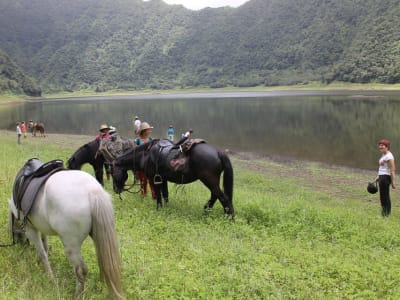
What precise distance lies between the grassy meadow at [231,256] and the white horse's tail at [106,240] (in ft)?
1.21

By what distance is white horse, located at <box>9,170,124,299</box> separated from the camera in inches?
172

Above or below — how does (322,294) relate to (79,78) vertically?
below

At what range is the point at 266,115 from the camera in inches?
2012

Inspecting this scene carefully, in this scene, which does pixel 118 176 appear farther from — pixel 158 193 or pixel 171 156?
pixel 171 156

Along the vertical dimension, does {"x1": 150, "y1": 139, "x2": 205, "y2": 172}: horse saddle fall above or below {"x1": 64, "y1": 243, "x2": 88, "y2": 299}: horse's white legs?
above

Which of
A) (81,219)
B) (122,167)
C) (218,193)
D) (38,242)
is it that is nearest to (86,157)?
(122,167)

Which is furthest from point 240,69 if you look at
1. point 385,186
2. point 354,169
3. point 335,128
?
point 385,186

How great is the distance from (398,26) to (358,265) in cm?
14622

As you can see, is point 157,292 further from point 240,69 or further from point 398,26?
point 240,69

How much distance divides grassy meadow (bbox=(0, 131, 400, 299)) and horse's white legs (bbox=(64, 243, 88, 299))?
14 cm

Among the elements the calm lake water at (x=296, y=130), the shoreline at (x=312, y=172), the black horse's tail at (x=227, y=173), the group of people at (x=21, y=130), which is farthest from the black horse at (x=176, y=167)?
the group of people at (x=21, y=130)

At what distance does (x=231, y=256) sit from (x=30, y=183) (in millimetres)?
3099

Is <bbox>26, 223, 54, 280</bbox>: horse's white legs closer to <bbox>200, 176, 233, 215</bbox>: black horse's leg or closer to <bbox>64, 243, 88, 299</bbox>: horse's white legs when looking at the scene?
<bbox>64, 243, 88, 299</bbox>: horse's white legs

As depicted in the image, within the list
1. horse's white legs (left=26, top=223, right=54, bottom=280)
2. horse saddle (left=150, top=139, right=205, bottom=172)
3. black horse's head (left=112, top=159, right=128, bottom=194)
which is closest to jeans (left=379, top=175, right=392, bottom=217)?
horse saddle (left=150, top=139, right=205, bottom=172)
